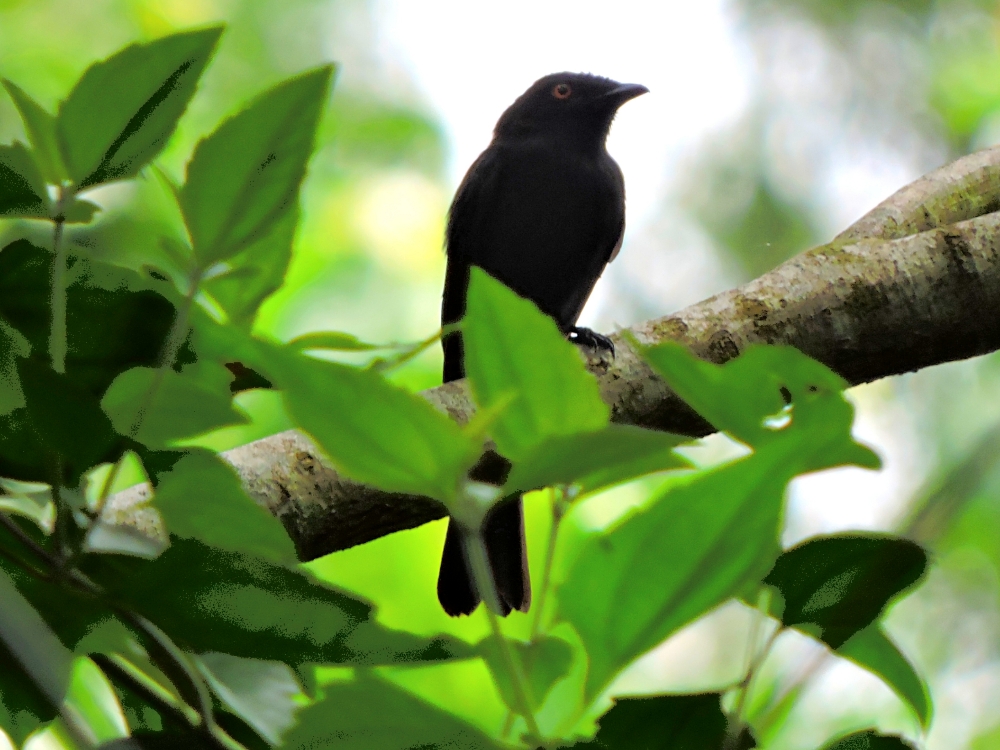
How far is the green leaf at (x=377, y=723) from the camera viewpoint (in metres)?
0.35

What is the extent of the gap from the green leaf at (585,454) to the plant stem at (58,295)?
0.86 feet

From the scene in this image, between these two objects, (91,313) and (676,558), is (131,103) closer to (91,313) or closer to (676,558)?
(91,313)

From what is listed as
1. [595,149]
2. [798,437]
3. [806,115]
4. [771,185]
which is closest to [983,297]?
[798,437]

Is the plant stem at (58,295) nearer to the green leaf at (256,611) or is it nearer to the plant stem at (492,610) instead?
the green leaf at (256,611)

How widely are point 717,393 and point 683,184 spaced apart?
7154mm

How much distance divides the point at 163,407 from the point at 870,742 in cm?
37

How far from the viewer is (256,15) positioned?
637 cm

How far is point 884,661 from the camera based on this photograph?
1.44 feet

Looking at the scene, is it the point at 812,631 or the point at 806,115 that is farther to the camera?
the point at 806,115

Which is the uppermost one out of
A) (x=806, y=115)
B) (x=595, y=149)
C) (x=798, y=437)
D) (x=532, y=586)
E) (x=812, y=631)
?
(x=806, y=115)

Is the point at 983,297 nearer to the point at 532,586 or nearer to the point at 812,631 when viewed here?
the point at 532,586

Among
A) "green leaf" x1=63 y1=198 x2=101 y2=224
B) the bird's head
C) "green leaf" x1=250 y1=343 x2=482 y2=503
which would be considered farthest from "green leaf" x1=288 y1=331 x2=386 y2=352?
the bird's head

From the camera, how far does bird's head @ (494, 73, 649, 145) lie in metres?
3.56

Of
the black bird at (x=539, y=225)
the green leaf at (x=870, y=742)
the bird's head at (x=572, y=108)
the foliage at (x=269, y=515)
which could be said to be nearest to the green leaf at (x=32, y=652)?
the foliage at (x=269, y=515)
